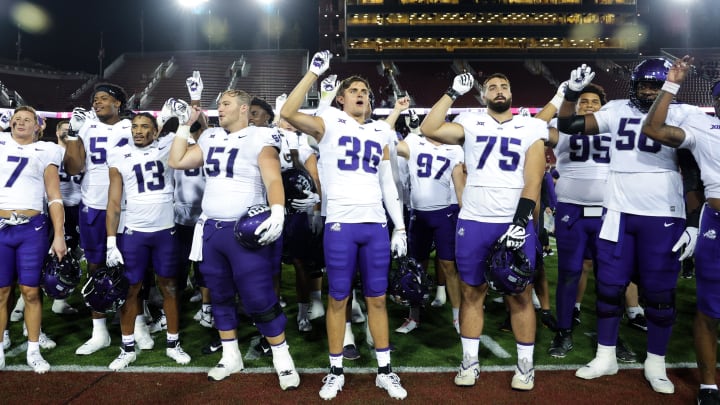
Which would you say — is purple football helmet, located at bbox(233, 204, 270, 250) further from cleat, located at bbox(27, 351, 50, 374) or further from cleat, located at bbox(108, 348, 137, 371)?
cleat, located at bbox(27, 351, 50, 374)

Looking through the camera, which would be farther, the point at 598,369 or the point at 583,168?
the point at 583,168

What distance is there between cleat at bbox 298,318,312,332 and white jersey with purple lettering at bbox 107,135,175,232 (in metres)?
1.60

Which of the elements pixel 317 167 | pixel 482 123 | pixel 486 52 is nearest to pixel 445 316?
pixel 317 167

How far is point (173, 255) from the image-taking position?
4.19m

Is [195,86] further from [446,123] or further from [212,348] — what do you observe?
[212,348]

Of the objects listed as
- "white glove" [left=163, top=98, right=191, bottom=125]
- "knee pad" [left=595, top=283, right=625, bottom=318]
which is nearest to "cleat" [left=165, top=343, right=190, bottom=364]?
"white glove" [left=163, top=98, right=191, bottom=125]

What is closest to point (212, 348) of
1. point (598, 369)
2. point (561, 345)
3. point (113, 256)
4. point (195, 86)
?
point (113, 256)

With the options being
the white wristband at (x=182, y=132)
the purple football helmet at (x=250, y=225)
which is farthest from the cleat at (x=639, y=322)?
the white wristband at (x=182, y=132)

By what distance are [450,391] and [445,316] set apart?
1.94 metres

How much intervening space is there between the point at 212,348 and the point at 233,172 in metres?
1.65

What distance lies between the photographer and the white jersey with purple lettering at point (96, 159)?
4.66 m

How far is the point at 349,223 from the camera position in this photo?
136 inches

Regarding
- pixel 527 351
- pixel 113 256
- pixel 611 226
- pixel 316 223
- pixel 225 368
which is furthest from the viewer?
pixel 316 223

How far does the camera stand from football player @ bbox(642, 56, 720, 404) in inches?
125
